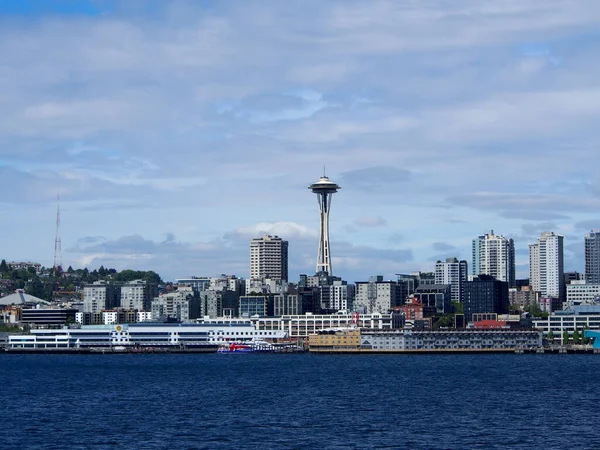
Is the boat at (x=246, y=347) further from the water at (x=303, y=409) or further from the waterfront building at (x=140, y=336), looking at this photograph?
the water at (x=303, y=409)

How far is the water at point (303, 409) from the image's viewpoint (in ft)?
181

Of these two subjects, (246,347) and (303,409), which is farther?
(246,347)

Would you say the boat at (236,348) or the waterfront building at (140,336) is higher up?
the waterfront building at (140,336)

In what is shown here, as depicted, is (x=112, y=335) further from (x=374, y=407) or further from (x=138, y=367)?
(x=374, y=407)

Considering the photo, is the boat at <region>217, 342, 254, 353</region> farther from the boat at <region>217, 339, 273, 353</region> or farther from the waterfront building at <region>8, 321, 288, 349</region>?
the waterfront building at <region>8, 321, 288, 349</region>

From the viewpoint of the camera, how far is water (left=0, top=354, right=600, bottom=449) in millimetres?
55219

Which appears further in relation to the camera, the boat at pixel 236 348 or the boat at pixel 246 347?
the boat at pixel 246 347

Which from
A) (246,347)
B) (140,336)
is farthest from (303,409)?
(140,336)

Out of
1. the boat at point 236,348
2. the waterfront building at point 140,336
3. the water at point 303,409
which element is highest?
the waterfront building at point 140,336

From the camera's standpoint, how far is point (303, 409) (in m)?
69.2

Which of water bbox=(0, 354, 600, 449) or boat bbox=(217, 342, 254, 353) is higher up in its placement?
boat bbox=(217, 342, 254, 353)

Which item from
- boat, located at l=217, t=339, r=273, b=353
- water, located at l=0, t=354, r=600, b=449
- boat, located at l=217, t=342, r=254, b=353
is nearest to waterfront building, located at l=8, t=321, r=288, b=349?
boat, located at l=217, t=339, r=273, b=353

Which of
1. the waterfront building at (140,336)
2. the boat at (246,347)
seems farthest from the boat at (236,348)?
the waterfront building at (140,336)

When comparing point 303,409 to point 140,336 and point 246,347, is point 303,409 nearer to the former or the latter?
point 246,347
